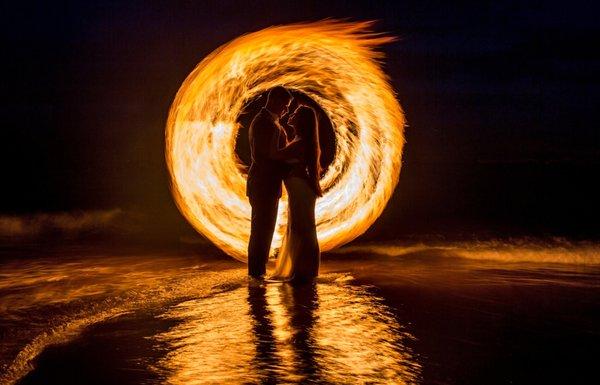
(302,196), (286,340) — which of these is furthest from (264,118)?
(286,340)

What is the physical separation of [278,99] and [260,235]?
1826 millimetres

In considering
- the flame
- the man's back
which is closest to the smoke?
the flame

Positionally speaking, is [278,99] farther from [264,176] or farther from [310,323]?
[310,323]

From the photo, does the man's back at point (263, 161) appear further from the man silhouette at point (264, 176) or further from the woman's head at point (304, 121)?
the woman's head at point (304, 121)

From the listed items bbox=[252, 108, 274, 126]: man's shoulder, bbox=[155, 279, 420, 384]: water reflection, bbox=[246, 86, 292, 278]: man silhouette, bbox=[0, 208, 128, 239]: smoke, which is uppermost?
bbox=[252, 108, 274, 126]: man's shoulder

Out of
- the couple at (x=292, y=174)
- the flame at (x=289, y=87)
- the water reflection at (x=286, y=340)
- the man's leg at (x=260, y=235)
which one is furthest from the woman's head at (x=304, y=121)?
the water reflection at (x=286, y=340)

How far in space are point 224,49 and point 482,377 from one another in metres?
6.69

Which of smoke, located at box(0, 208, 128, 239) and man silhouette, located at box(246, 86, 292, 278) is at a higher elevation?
man silhouette, located at box(246, 86, 292, 278)

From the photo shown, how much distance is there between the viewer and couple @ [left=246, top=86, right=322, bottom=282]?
31.3 ft

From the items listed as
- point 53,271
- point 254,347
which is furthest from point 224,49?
point 254,347

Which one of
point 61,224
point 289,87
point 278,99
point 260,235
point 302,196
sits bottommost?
point 61,224

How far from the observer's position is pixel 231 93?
11.4 meters

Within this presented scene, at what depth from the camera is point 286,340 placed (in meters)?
6.35

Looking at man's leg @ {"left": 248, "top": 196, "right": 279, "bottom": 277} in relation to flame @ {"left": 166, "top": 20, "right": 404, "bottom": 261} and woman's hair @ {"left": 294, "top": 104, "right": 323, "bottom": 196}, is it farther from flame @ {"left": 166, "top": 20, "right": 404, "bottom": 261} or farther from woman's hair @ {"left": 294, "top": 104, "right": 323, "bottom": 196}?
flame @ {"left": 166, "top": 20, "right": 404, "bottom": 261}
